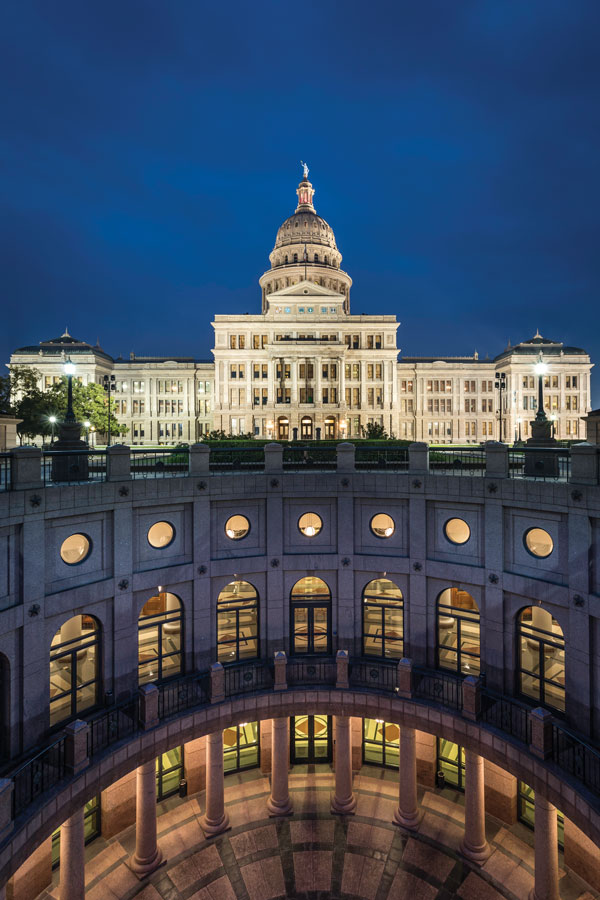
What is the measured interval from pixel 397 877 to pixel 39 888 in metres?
11.1

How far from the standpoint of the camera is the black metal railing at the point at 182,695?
50.1ft

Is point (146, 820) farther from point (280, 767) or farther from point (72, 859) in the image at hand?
point (280, 767)

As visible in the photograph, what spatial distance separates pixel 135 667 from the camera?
16094 mm

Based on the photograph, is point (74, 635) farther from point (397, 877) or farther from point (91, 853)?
point (397, 877)

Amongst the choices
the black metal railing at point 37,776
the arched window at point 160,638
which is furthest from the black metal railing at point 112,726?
the arched window at point 160,638

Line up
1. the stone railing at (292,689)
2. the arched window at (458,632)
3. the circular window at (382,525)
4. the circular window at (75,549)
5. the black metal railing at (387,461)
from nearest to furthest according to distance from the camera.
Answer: the stone railing at (292,689) → the circular window at (75,549) → the arched window at (458,632) → the circular window at (382,525) → the black metal railing at (387,461)

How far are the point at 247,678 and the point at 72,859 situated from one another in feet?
21.9

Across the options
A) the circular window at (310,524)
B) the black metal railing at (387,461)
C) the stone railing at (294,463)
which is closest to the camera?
the stone railing at (294,463)

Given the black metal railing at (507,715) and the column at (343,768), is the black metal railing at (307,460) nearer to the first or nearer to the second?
the column at (343,768)

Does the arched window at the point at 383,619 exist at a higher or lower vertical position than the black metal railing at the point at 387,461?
lower

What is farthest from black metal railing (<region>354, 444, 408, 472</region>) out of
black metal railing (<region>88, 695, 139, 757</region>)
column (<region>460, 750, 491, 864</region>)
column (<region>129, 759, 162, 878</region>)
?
column (<region>129, 759, 162, 878</region>)

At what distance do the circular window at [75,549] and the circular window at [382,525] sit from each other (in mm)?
10165

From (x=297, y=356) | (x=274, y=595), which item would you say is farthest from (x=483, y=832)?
(x=297, y=356)

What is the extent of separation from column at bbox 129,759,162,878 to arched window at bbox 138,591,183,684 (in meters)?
2.77
